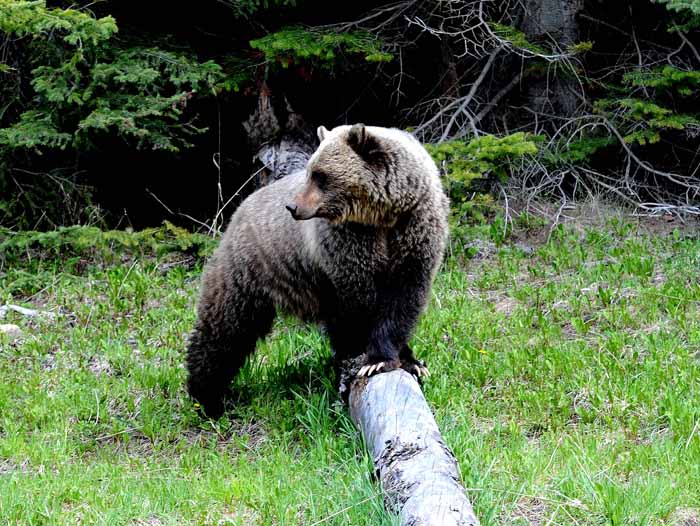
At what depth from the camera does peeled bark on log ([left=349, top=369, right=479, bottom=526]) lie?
149 inches

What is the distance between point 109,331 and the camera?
7676 mm

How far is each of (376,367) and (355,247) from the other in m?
0.71

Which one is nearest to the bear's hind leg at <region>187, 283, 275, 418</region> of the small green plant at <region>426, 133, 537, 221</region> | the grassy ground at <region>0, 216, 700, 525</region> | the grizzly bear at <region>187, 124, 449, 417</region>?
the grizzly bear at <region>187, 124, 449, 417</region>

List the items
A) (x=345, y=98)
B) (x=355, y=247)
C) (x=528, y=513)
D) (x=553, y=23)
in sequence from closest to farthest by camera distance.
→ (x=528, y=513), (x=355, y=247), (x=553, y=23), (x=345, y=98)

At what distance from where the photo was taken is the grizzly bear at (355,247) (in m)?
5.39

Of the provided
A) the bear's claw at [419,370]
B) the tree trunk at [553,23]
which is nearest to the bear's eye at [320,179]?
the bear's claw at [419,370]

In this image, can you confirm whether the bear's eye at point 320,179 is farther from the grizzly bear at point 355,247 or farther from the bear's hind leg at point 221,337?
the bear's hind leg at point 221,337

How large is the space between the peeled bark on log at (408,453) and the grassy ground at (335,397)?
0.13 metres

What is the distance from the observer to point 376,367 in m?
5.45

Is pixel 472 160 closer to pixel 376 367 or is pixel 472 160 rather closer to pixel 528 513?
pixel 376 367

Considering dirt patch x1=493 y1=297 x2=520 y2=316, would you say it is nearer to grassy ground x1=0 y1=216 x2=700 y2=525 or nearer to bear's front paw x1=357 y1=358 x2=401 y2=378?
grassy ground x1=0 y1=216 x2=700 y2=525

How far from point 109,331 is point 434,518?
464 centimetres

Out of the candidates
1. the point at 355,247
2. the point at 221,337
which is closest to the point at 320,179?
the point at 355,247

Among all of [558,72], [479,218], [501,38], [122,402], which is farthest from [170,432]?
[558,72]
